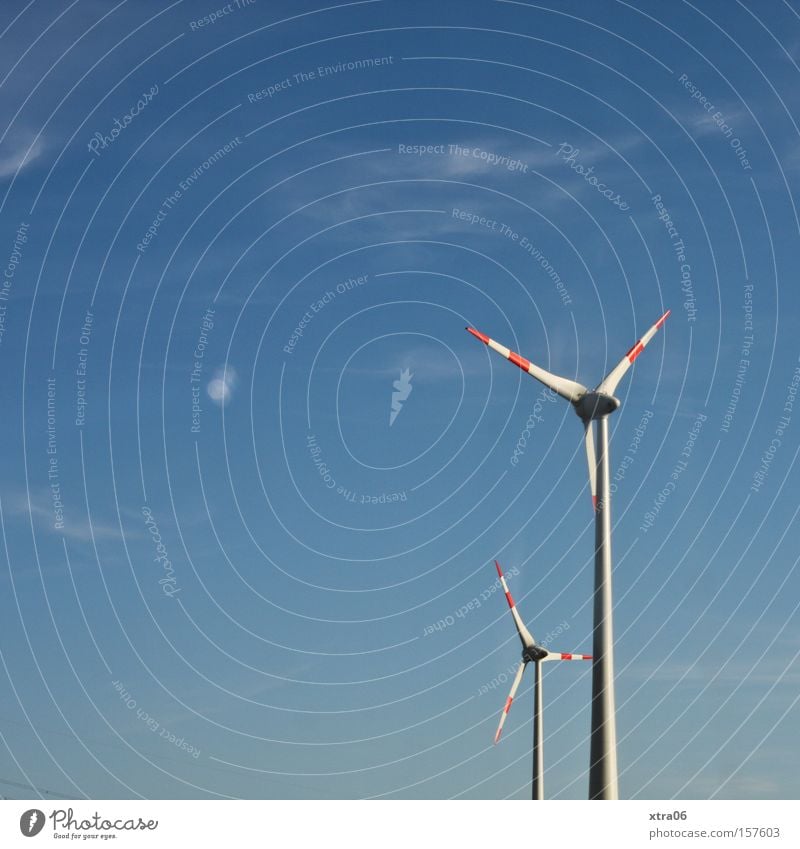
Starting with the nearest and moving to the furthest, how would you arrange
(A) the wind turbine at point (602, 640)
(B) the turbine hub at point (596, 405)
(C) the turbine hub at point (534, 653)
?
(A) the wind turbine at point (602, 640) < (B) the turbine hub at point (596, 405) < (C) the turbine hub at point (534, 653)

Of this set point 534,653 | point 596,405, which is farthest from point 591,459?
point 534,653

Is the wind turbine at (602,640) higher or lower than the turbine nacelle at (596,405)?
lower

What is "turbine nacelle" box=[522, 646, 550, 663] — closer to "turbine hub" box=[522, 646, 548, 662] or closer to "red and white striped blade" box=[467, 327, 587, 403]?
"turbine hub" box=[522, 646, 548, 662]

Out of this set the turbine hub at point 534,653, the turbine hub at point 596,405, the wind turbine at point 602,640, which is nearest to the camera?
the wind turbine at point 602,640

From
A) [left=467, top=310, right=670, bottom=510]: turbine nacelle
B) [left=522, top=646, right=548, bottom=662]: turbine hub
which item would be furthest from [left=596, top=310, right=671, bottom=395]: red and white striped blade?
[left=522, top=646, right=548, bottom=662]: turbine hub

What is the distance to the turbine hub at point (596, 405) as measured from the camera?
5338cm

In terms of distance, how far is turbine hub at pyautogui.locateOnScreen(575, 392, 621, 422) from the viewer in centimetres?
5338

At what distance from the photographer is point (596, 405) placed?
176 feet

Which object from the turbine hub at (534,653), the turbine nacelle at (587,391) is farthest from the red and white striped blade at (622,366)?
the turbine hub at (534,653)

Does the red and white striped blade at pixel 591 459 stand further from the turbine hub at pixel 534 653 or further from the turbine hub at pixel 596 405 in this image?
the turbine hub at pixel 534 653
